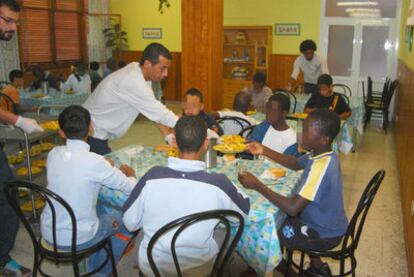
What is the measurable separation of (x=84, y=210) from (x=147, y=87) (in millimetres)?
1069

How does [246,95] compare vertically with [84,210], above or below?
above

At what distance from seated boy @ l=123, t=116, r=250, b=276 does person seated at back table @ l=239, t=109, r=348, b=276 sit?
29cm

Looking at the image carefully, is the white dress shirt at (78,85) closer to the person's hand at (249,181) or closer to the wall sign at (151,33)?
the wall sign at (151,33)

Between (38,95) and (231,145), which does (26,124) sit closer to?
(231,145)

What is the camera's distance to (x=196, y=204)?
5.27 feet

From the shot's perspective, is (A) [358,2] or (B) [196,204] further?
(A) [358,2]

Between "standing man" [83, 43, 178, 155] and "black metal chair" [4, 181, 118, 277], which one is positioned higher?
"standing man" [83, 43, 178, 155]

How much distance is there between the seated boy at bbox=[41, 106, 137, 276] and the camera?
81.0 inches

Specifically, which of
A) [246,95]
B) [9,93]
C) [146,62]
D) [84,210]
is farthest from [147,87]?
[9,93]

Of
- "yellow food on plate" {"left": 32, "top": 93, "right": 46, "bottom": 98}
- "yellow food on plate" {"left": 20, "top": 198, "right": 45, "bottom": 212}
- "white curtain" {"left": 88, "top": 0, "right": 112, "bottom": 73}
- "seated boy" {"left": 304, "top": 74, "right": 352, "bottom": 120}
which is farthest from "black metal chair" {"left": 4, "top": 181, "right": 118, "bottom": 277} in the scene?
"white curtain" {"left": 88, "top": 0, "right": 112, "bottom": 73}

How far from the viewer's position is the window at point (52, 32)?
325 inches

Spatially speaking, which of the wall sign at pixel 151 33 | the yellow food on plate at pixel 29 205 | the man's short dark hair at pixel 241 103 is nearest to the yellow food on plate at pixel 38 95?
the yellow food on plate at pixel 29 205

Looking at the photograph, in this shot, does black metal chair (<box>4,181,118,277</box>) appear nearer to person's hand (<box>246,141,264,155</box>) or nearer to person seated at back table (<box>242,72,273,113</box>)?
person's hand (<box>246,141,264,155</box>)

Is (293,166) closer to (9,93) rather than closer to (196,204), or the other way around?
(196,204)
